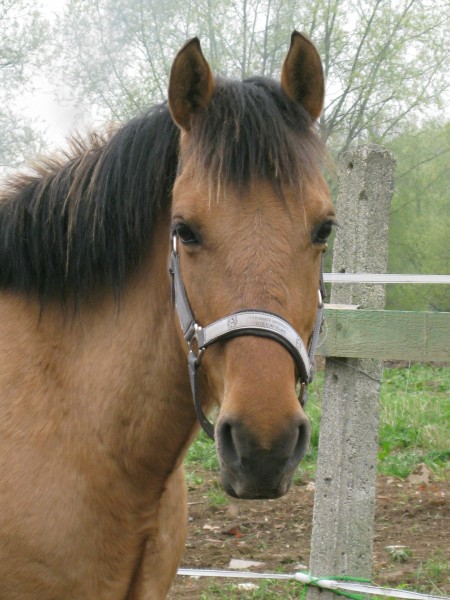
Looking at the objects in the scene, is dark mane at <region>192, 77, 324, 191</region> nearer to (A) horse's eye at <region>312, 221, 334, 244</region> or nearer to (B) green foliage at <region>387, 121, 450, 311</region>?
(A) horse's eye at <region>312, 221, 334, 244</region>

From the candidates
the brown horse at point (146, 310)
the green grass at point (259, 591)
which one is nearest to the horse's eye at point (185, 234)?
the brown horse at point (146, 310)

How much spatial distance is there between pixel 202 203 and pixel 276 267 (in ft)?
1.00

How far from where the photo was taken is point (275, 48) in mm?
13391

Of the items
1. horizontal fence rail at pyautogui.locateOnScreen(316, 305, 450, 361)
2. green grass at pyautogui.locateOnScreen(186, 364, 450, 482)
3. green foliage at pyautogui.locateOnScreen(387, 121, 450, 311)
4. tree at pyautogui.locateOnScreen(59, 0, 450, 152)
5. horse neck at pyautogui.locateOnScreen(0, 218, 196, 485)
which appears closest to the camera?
horse neck at pyautogui.locateOnScreen(0, 218, 196, 485)

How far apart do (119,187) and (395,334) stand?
156 centimetres

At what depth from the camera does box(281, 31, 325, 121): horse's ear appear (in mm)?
2375

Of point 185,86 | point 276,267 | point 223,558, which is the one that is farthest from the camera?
point 223,558

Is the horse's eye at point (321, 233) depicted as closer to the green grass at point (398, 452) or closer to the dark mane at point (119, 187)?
the dark mane at point (119, 187)

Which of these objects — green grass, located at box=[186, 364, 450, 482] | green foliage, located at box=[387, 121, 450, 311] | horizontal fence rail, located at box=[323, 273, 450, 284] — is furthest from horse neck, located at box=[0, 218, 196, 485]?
green foliage, located at box=[387, 121, 450, 311]

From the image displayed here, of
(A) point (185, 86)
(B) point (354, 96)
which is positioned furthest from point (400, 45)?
(A) point (185, 86)

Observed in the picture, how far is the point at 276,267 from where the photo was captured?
2059 millimetres

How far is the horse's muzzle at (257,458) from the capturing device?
1.88 m

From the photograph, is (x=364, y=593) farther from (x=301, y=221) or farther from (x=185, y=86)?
(x=185, y=86)

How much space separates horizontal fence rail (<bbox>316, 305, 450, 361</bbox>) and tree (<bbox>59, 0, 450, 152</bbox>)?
9758mm
